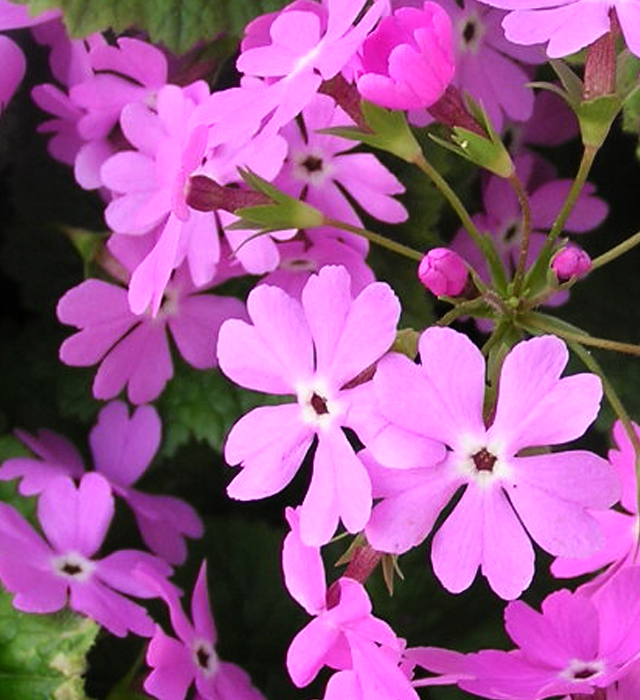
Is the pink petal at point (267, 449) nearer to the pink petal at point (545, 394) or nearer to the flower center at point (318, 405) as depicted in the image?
the flower center at point (318, 405)

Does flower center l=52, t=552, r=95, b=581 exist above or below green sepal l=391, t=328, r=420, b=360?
below

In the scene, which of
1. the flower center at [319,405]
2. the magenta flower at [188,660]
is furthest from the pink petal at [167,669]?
the flower center at [319,405]

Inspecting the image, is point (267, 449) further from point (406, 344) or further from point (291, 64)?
point (291, 64)

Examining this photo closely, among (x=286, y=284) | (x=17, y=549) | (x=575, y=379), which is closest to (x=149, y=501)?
(x=17, y=549)

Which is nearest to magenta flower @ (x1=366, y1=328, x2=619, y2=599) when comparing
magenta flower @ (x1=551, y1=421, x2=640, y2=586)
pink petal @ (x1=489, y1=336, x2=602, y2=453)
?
pink petal @ (x1=489, y1=336, x2=602, y2=453)

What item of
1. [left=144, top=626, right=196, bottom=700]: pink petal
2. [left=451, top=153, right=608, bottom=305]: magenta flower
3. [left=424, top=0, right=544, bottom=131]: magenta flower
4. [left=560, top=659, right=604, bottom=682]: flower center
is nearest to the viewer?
[left=560, top=659, right=604, bottom=682]: flower center

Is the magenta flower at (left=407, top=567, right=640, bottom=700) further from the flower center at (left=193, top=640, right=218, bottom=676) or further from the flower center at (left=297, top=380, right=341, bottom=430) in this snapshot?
the flower center at (left=193, top=640, right=218, bottom=676)

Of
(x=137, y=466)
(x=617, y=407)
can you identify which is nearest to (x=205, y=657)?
(x=137, y=466)
